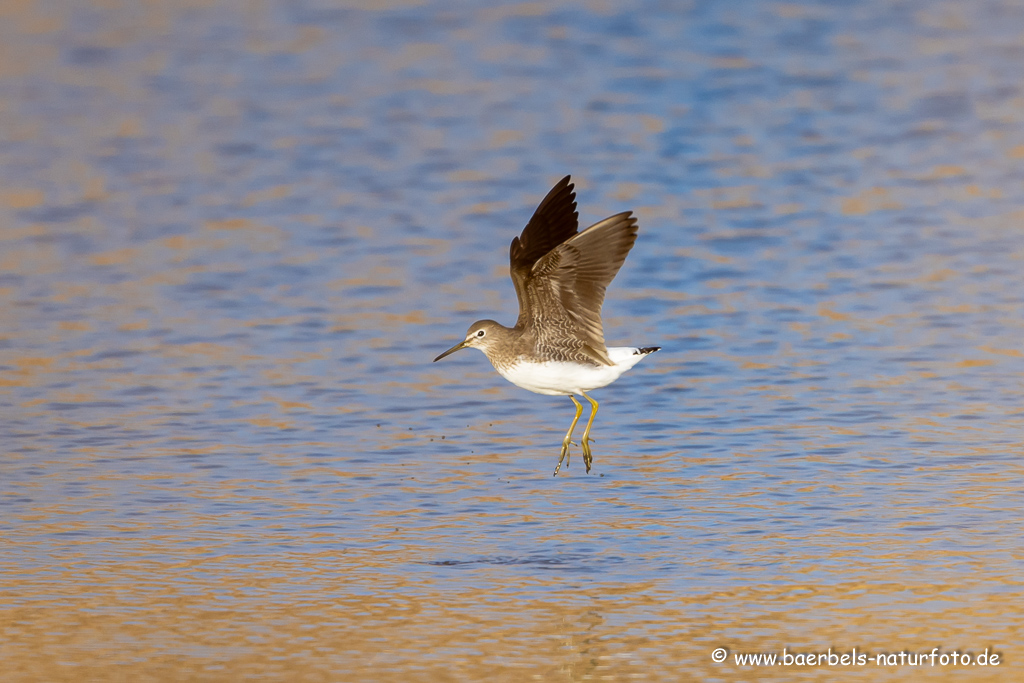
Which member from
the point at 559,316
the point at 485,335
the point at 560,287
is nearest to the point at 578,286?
the point at 560,287

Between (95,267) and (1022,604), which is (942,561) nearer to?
(1022,604)

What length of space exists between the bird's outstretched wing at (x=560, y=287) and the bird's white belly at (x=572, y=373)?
0.19ft

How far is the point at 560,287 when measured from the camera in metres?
8.41

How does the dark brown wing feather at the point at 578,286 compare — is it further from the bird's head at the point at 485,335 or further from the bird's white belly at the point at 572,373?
the bird's head at the point at 485,335

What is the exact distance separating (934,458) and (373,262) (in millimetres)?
5737

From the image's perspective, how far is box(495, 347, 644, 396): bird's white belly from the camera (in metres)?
8.39

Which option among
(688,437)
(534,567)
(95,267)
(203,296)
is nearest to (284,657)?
(534,567)

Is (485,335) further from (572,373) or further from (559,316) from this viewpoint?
(572,373)

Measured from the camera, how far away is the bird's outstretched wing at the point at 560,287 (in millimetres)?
8305

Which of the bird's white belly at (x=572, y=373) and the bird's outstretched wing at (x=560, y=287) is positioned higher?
the bird's outstretched wing at (x=560, y=287)

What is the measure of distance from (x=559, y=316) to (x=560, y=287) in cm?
22

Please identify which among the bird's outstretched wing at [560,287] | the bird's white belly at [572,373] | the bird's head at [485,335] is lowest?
the bird's white belly at [572,373]

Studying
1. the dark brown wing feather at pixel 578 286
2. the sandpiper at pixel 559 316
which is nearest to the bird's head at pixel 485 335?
the sandpiper at pixel 559 316

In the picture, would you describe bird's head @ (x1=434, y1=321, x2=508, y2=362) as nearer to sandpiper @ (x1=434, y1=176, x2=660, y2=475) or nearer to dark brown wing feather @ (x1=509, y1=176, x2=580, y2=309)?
sandpiper @ (x1=434, y1=176, x2=660, y2=475)
